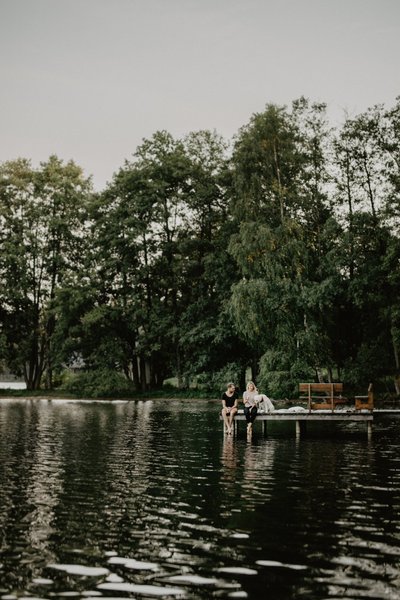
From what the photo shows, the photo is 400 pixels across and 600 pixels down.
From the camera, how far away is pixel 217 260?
50500 mm

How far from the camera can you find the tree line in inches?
1591

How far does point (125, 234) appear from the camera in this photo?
55.5 m

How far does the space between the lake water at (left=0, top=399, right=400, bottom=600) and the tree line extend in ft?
74.4

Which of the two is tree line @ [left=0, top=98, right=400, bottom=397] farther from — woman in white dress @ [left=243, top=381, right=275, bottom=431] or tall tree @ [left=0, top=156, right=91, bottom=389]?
woman in white dress @ [left=243, top=381, right=275, bottom=431]

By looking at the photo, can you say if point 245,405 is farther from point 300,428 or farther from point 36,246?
point 36,246

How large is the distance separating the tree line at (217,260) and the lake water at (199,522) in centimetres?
2268

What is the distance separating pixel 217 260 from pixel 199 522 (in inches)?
1650

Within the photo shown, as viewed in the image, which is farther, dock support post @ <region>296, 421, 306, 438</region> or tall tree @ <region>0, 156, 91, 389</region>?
tall tree @ <region>0, 156, 91, 389</region>

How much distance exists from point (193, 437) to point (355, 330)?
27078 mm

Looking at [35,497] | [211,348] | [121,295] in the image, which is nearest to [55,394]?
[121,295]

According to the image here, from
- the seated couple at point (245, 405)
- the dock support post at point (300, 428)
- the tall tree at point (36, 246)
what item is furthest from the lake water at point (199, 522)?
the tall tree at point (36, 246)

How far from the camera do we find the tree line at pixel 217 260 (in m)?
40.4

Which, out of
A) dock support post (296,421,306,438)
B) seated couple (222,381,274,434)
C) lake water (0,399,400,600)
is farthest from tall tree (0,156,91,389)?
lake water (0,399,400,600)

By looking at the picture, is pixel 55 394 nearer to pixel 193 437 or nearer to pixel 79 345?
pixel 79 345
